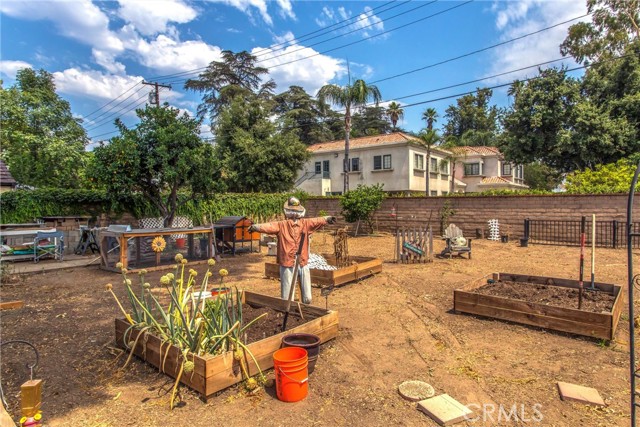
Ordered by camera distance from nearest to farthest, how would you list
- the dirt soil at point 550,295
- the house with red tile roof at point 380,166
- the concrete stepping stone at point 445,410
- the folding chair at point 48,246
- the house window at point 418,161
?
the concrete stepping stone at point 445,410 → the dirt soil at point 550,295 → the folding chair at point 48,246 → the house with red tile roof at point 380,166 → the house window at point 418,161

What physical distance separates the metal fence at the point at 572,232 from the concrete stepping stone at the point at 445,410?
12.1m

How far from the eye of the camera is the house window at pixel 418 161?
1043 inches

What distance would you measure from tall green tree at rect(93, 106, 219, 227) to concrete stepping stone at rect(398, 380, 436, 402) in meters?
9.55

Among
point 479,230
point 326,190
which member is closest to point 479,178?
point 326,190

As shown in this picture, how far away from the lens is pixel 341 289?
23.9 feet

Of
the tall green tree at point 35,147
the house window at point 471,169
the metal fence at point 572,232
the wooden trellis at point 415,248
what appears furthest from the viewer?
the house window at point 471,169

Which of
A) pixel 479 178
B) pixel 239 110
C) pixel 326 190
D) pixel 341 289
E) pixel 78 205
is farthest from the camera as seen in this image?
pixel 479 178

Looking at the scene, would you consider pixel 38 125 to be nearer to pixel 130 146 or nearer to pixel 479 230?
pixel 130 146

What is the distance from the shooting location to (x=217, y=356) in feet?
10.6

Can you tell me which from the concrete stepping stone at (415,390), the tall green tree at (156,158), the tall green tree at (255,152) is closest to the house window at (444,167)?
the tall green tree at (255,152)

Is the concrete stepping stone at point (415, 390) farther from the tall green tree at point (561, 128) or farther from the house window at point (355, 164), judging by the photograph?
the house window at point (355, 164)

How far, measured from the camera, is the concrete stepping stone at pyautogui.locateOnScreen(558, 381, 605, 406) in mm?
3082

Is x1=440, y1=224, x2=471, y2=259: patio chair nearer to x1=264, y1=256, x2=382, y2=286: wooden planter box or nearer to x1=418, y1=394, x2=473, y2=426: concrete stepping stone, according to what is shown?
x1=264, y1=256, x2=382, y2=286: wooden planter box

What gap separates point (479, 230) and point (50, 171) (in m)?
21.9
